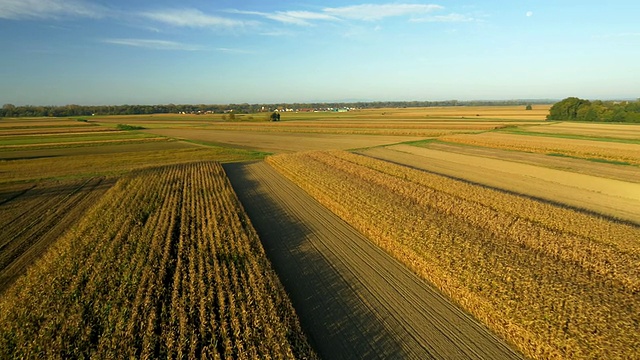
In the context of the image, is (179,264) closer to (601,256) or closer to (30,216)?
(30,216)

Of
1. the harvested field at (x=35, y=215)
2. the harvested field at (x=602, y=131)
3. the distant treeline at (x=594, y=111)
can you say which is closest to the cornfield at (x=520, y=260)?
the harvested field at (x=35, y=215)

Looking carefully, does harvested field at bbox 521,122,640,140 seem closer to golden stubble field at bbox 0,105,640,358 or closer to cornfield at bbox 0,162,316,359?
golden stubble field at bbox 0,105,640,358

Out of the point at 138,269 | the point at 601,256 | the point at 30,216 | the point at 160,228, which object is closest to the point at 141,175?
the point at 30,216

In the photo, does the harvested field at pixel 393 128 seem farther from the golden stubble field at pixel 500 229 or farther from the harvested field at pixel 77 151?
the harvested field at pixel 77 151

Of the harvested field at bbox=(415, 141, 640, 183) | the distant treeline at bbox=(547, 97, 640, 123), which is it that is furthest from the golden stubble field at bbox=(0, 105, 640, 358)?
the distant treeline at bbox=(547, 97, 640, 123)

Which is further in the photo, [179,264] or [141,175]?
[141,175]

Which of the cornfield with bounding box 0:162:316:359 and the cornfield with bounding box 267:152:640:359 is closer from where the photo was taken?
the cornfield with bounding box 0:162:316:359

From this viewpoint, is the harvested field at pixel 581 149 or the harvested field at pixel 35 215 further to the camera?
the harvested field at pixel 581 149
